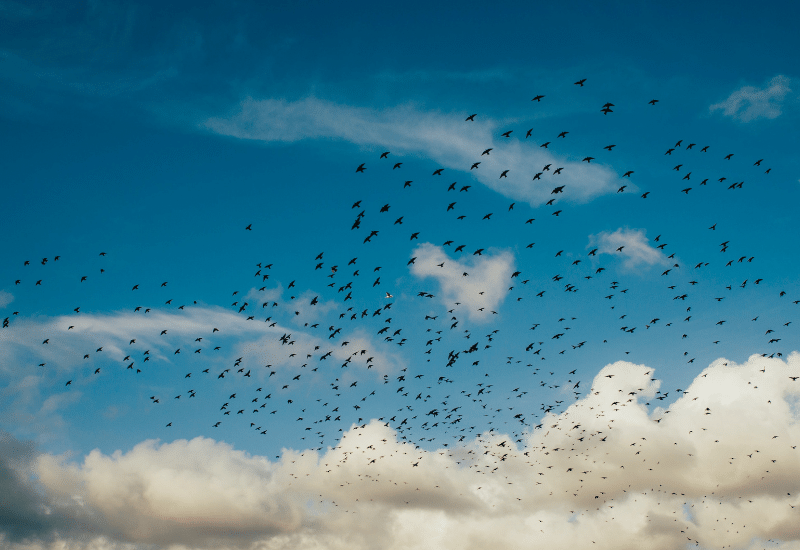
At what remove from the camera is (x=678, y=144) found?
180ft

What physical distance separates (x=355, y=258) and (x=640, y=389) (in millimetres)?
51605

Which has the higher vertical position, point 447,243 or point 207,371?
point 447,243

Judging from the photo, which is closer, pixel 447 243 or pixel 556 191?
pixel 556 191

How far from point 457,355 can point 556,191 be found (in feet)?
85.5

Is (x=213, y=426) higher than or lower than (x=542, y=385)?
lower

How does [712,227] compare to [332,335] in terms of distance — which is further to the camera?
[332,335]

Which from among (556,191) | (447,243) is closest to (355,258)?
(447,243)

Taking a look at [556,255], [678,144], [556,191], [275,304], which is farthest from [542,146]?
[275,304]

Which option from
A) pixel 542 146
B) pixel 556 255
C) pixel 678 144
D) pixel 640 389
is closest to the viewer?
pixel 542 146

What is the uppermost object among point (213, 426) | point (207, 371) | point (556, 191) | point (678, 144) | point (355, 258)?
point (678, 144)

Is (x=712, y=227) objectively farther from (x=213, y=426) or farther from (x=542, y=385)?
(x=213, y=426)

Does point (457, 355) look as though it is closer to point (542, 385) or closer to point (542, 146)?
point (542, 385)

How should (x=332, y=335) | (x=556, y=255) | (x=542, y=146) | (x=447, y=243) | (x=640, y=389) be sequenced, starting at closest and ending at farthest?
(x=542, y=146)
(x=447, y=243)
(x=556, y=255)
(x=332, y=335)
(x=640, y=389)

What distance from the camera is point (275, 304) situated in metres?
81.9
